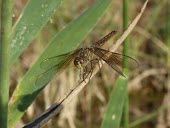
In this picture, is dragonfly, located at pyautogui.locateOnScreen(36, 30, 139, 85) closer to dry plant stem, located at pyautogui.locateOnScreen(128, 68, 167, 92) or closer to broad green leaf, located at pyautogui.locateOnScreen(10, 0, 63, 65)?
broad green leaf, located at pyautogui.locateOnScreen(10, 0, 63, 65)

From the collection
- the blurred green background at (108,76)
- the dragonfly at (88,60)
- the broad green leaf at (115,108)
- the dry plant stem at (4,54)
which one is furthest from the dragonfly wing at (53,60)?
the blurred green background at (108,76)

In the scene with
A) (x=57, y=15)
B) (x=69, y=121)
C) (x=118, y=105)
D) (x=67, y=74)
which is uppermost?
(x=57, y=15)

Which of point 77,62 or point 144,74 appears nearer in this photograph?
point 77,62

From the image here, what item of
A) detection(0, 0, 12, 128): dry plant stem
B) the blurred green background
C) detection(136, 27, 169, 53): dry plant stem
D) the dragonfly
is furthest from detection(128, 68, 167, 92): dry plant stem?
detection(0, 0, 12, 128): dry plant stem

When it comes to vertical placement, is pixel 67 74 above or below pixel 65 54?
above

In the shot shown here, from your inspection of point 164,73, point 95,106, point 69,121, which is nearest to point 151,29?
point 164,73

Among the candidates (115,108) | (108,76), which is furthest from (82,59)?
(108,76)

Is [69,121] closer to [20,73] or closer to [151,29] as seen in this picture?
[20,73]

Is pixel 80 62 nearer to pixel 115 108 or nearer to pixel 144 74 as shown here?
pixel 115 108

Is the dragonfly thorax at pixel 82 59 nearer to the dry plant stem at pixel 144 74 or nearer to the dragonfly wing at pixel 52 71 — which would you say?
the dragonfly wing at pixel 52 71
